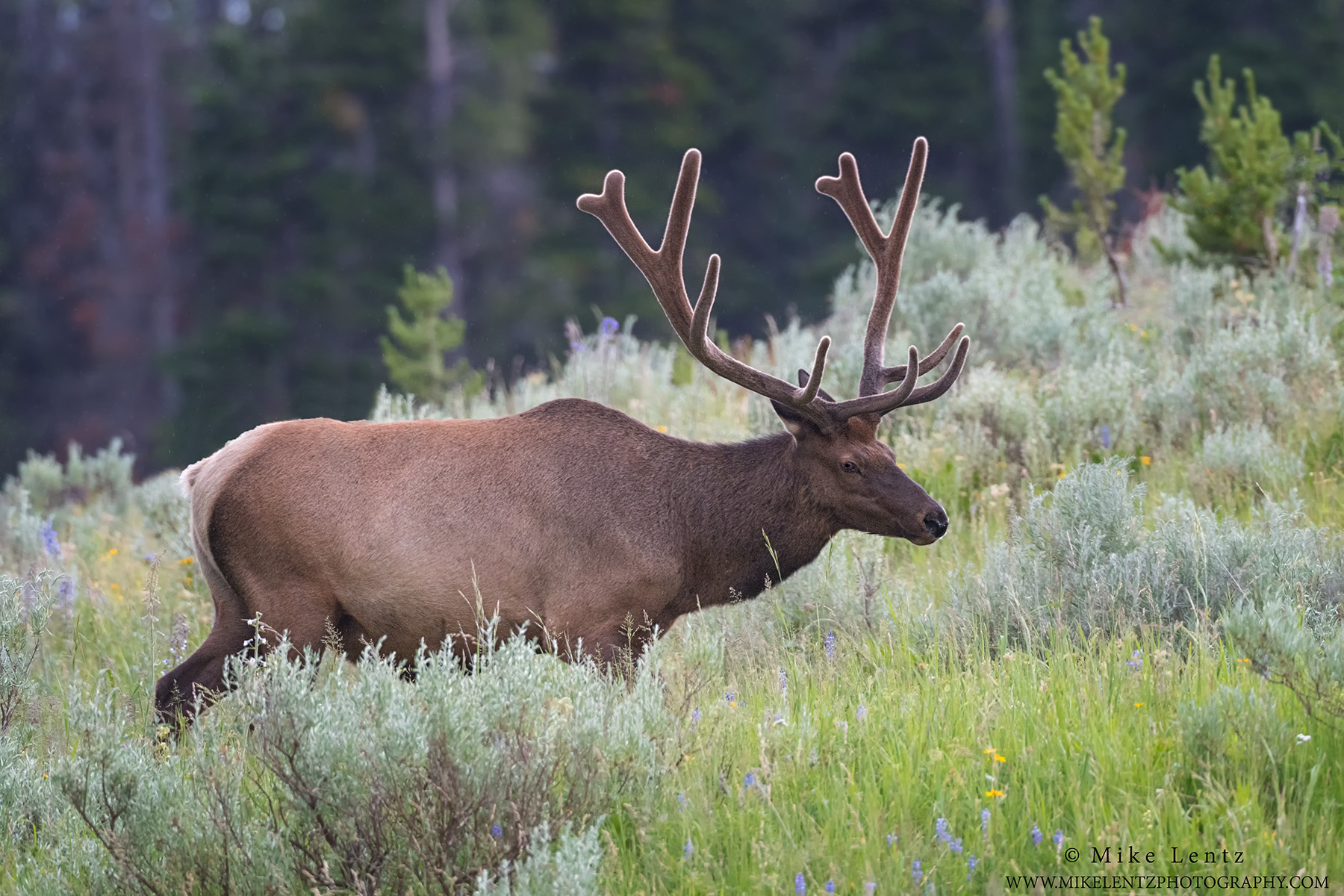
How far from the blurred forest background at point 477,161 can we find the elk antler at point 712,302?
56.9 ft

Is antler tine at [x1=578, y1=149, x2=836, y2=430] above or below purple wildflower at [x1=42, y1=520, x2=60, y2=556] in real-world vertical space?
above

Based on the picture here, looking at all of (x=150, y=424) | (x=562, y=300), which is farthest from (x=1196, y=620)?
(x=150, y=424)

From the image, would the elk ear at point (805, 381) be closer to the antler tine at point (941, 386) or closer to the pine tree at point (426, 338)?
the antler tine at point (941, 386)

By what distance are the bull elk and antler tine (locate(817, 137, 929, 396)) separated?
Result: 19 mm

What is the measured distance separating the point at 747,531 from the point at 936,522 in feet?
Result: 2.25

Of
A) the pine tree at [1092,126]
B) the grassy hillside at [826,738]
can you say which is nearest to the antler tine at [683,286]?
the grassy hillside at [826,738]

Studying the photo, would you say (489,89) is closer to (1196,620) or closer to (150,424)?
(150,424)

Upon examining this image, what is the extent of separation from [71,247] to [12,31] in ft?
18.2

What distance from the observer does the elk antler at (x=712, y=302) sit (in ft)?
16.4

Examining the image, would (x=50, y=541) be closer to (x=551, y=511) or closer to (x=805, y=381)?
(x=551, y=511)

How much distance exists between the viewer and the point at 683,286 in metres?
5.32

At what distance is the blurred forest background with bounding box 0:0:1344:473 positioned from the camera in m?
24.9

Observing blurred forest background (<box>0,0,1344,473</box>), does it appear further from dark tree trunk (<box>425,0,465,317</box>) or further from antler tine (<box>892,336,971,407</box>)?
antler tine (<box>892,336,971,407</box>)

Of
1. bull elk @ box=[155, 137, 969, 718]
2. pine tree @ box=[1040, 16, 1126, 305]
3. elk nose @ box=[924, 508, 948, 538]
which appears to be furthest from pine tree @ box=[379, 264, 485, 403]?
elk nose @ box=[924, 508, 948, 538]
